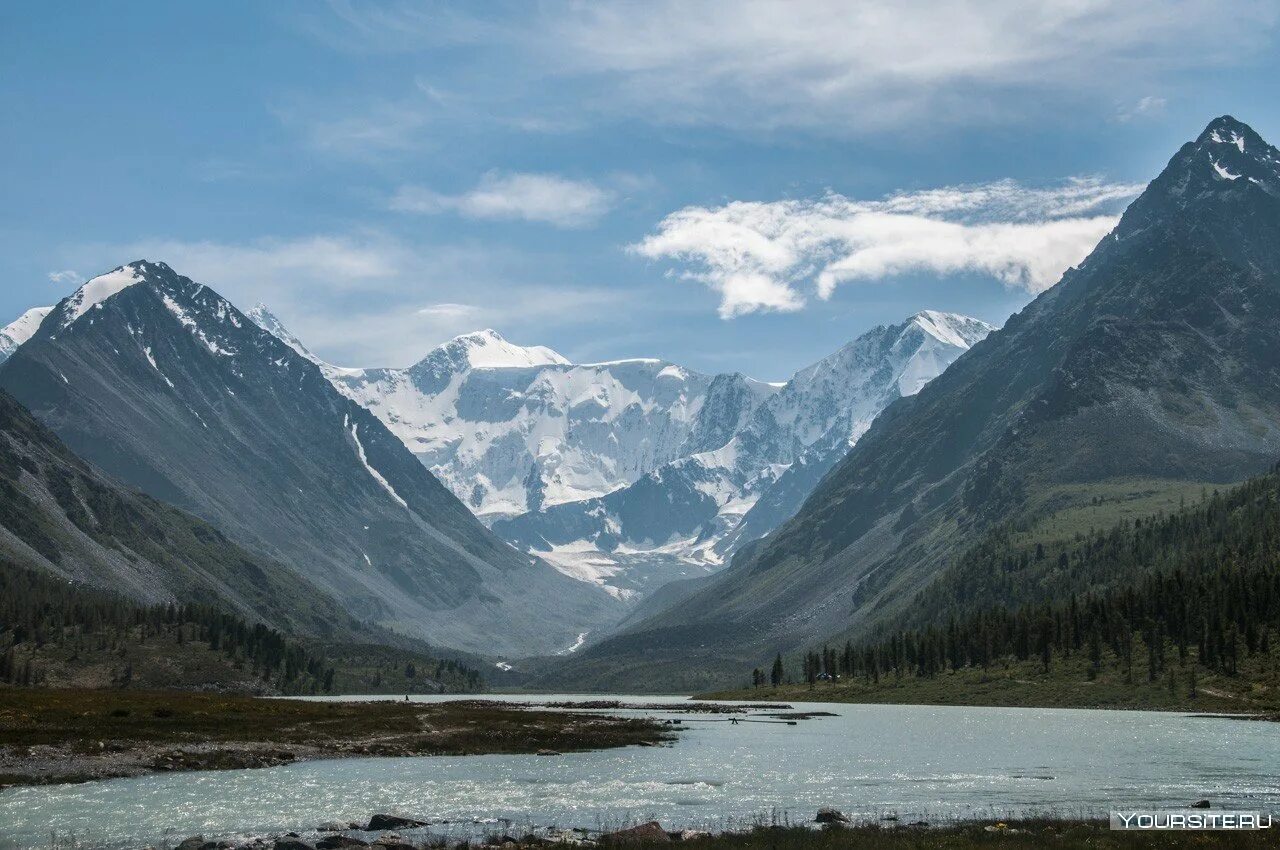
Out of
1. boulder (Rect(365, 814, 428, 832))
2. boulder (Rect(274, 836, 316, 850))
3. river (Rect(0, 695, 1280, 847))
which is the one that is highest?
boulder (Rect(274, 836, 316, 850))

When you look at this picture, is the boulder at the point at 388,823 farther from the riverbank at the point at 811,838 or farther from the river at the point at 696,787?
the river at the point at 696,787

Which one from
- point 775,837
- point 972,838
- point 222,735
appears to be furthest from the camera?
point 222,735

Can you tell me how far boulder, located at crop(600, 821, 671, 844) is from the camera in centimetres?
6669

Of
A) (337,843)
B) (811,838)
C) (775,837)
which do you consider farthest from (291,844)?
(811,838)

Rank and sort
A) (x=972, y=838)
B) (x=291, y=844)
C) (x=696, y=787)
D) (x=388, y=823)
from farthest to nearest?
(x=696, y=787) < (x=388, y=823) < (x=972, y=838) < (x=291, y=844)

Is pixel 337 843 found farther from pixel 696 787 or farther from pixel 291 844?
pixel 696 787

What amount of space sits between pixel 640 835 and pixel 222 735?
240 feet

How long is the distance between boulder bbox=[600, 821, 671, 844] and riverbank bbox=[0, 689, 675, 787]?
50154 mm

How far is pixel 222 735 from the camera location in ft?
417

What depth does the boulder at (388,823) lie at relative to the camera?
244 ft

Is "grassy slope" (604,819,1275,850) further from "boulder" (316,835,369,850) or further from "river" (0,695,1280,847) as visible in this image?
"boulder" (316,835,369,850)

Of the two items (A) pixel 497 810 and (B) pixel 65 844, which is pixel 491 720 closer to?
(A) pixel 497 810

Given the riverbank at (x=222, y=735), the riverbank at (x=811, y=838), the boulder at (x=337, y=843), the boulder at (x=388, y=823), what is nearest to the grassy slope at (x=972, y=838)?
the riverbank at (x=811, y=838)

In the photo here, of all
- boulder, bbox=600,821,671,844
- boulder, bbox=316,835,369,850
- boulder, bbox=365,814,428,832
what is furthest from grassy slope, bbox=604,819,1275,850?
boulder, bbox=365,814,428,832
